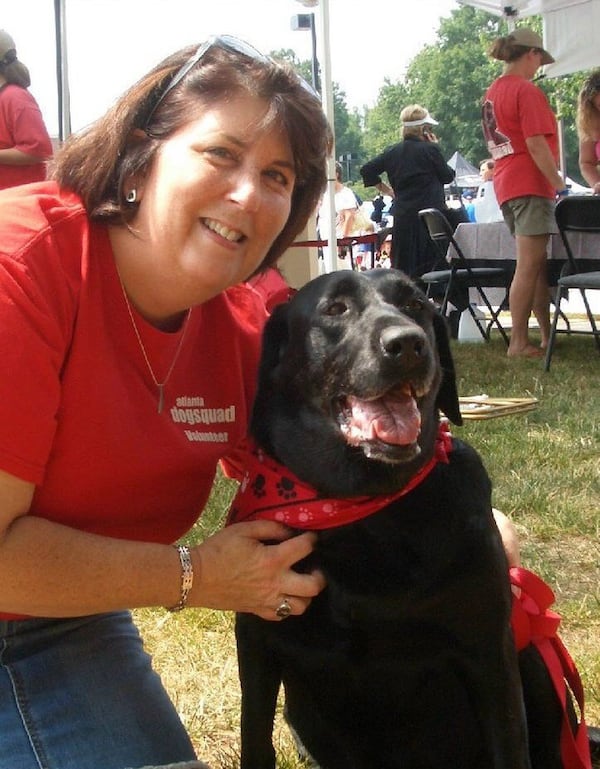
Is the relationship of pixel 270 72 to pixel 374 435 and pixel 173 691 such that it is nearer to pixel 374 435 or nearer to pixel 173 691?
pixel 374 435

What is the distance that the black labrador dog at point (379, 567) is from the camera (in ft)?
5.33

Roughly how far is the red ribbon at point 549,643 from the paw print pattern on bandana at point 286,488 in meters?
0.45

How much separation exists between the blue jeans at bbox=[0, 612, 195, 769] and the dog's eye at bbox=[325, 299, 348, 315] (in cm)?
76

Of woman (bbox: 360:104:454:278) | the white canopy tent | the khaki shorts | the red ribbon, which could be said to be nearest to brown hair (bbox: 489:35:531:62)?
the khaki shorts

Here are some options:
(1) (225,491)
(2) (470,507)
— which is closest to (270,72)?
(2) (470,507)

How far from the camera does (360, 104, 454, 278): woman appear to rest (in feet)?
27.5

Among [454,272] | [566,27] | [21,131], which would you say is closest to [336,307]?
[21,131]

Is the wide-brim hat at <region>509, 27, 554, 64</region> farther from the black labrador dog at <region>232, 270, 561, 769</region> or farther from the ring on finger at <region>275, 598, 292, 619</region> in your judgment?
the ring on finger at <region>275, 598, 292, 619</region>

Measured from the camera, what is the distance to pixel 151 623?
2.64 metres

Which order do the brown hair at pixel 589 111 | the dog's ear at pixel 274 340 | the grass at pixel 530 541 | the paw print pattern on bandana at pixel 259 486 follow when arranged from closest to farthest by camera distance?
the paw print pattern on bandana at pixel 259 486 < the dog's ear at pixel 274 340 < the grass at pixel 530 541 < the brown hair at pixel 589 111

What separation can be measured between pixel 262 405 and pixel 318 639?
487 millimetres

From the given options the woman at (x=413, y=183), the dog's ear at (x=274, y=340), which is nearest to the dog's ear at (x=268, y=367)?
the dog's ear at (x=274, y=340)

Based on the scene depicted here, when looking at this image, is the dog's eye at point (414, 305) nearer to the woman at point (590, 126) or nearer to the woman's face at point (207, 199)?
the woman's face at point (207, 199)

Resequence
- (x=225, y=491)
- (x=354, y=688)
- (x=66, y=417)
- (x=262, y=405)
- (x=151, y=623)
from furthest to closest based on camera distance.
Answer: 1. (x=225, y=491)
2. (x=151, y=623)
3. (x=262, y=405)
4. (x=354, y=688)
5. (x=66, y=417)
